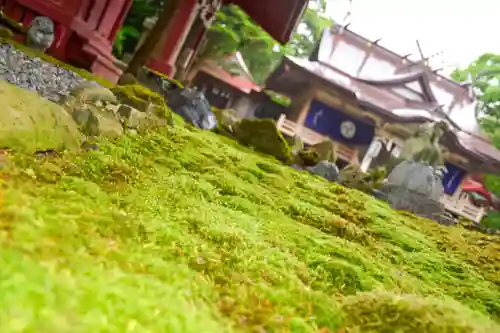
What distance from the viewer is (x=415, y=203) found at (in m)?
8.06

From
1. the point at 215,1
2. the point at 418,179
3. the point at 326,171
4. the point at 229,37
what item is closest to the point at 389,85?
the point at 229,37

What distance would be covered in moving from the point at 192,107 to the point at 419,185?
12.6 feet

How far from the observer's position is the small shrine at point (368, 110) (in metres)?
20.5

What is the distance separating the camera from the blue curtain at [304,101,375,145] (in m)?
22.1

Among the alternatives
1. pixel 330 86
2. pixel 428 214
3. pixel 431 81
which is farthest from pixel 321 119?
pixel 428 214

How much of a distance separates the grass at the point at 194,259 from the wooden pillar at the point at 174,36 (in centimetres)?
636

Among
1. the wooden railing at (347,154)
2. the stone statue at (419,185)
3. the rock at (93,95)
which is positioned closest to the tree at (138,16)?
the wooden railing at (347,154)

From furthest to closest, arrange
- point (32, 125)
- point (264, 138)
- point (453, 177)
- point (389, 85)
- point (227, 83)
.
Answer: point (453, 177)
point (227, 83)
point (389, 85)
point (264, 138)
point (32, 125)

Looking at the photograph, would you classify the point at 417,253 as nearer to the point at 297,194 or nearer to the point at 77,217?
the point at 297,194

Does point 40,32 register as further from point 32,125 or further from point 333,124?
point 333,124

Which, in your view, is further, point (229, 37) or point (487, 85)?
point (487, 85)

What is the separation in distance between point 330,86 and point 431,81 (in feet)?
25.3

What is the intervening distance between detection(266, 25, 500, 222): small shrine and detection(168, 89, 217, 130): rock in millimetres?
12272

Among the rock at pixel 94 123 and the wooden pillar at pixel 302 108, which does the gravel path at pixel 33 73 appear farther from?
the wooden pillar at pixel 302 108
